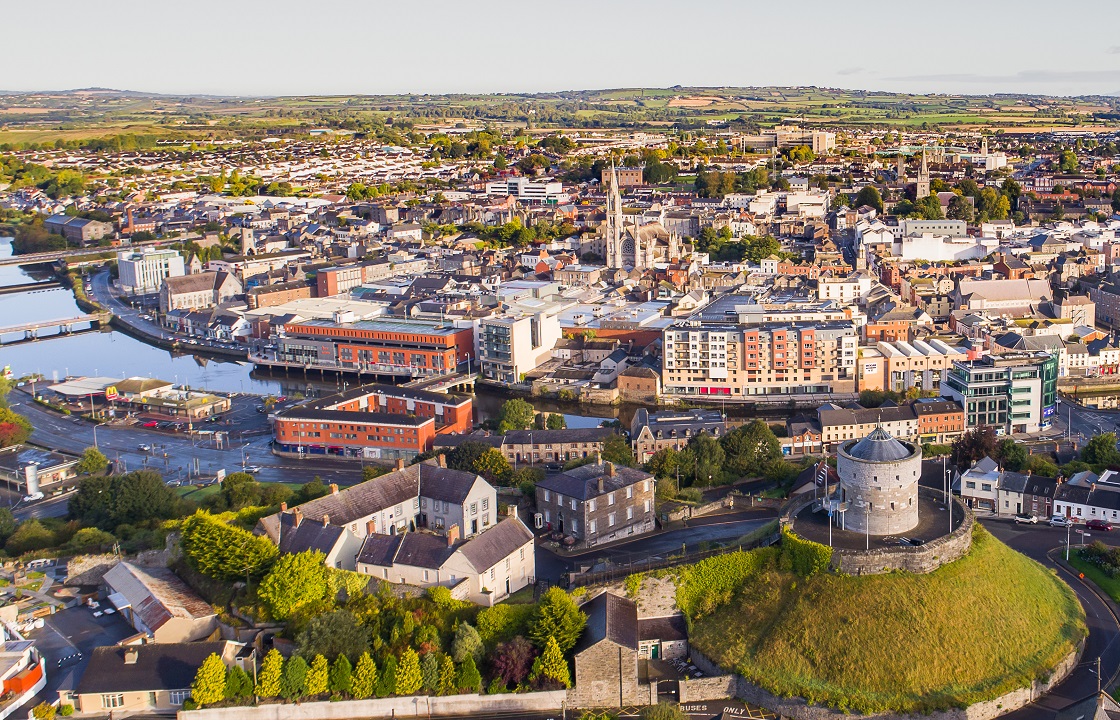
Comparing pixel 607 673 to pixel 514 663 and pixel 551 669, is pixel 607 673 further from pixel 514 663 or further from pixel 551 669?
pixel 514 663

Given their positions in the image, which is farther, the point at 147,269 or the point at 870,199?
the point at 870,199

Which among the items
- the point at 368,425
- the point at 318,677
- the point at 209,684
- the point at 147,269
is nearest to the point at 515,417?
the point at 368,425

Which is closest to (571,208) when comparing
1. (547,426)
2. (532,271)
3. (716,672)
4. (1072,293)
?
(532,271)

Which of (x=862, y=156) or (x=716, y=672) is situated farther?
(x=862, y=156)

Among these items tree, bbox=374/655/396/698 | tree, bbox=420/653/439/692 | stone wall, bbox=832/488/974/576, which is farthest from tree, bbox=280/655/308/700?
A: stone wall, bbox=832/488/974/576

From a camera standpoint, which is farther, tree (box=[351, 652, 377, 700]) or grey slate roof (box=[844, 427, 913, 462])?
grey slate roof (box=[844, 427, 913, 462])

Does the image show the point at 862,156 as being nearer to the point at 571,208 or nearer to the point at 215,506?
the point at 571,208

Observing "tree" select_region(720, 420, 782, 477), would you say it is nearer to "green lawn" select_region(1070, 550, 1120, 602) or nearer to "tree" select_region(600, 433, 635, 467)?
"tree" select_region(600, 433, 635, 467)
